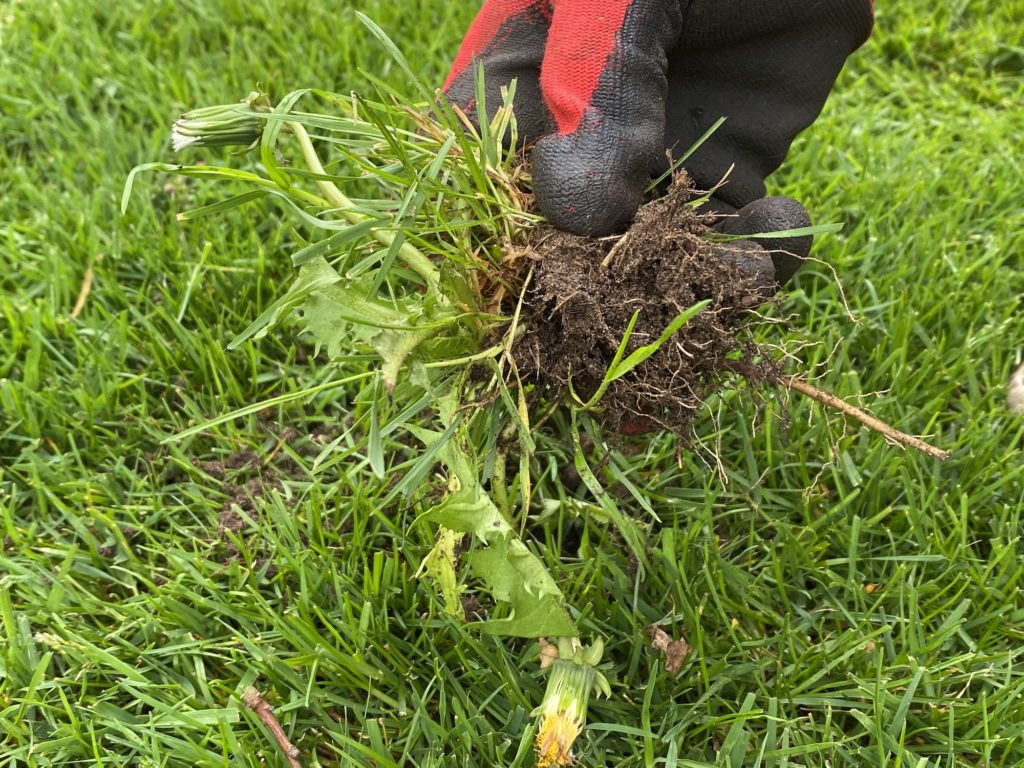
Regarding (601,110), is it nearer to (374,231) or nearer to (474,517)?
(374,231)

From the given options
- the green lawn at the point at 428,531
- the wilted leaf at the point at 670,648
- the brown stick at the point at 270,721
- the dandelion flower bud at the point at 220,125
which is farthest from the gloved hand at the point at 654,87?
the brown stick at the point at 270,721

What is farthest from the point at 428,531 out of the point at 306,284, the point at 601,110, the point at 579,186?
the point at 601,110

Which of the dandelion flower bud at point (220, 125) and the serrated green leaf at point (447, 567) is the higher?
the dandelion flower bud at point (220, 125)

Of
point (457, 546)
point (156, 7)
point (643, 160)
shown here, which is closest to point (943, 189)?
point (643, 160)

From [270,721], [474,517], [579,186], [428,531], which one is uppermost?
[579,186]

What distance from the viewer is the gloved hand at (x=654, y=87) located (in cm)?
142

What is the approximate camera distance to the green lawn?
1.50 meters

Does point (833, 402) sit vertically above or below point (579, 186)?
below

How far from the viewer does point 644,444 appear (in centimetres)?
189

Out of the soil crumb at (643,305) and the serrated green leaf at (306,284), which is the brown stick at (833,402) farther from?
the serrated green leaf at (306,284)

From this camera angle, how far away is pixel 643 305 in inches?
53.1

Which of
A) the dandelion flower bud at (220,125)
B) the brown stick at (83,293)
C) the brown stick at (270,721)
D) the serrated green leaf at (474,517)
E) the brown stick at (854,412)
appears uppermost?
the dandelion flower bud at (220,125)

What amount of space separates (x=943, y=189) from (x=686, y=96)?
3.64 feet

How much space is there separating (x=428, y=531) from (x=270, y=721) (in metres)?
0.41
